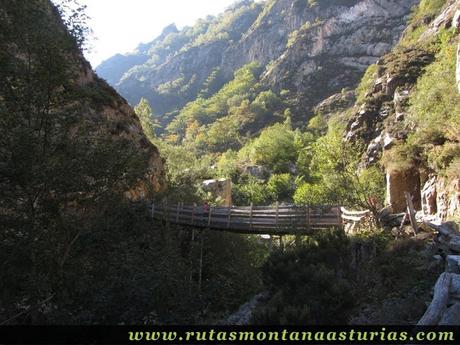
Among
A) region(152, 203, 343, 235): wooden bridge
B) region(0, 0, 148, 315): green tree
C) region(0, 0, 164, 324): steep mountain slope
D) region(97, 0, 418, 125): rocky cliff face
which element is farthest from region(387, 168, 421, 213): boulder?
region(97, 0, 418, 125): rocky cliff face

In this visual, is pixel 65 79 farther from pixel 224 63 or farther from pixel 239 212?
pixel 224 63

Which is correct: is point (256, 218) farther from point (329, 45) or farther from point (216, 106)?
point (216, 106)

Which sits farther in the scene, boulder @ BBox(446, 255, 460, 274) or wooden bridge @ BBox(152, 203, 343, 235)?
wooden bridge @ BBox(152, 203, 343, 235)

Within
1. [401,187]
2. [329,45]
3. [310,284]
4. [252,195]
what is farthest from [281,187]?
[329,45]

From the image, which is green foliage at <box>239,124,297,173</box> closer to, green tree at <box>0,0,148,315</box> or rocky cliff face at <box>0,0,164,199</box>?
rocky cliff face at <box>0,0,164,199</box>

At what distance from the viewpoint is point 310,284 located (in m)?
11.5

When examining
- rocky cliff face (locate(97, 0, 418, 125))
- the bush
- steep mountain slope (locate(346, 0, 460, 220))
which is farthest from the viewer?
rocky cliff face (locate(97, 0, 418, 125))

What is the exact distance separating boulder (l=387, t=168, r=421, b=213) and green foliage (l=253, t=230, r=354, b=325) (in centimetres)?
1063

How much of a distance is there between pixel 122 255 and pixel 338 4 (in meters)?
139

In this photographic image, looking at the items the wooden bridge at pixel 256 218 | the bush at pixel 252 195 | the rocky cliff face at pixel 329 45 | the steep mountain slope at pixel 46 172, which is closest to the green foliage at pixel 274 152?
the bush at pixel 252 195

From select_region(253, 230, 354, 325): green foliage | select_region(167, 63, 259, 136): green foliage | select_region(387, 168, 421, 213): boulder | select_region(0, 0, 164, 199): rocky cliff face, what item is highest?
select_region(167, 63, 259, 136): green foliage

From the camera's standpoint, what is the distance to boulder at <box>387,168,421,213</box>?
23869 mm

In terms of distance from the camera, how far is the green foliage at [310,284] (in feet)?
33.7

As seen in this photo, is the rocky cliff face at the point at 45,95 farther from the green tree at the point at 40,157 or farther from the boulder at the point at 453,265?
the boulder at the point at 453,265
